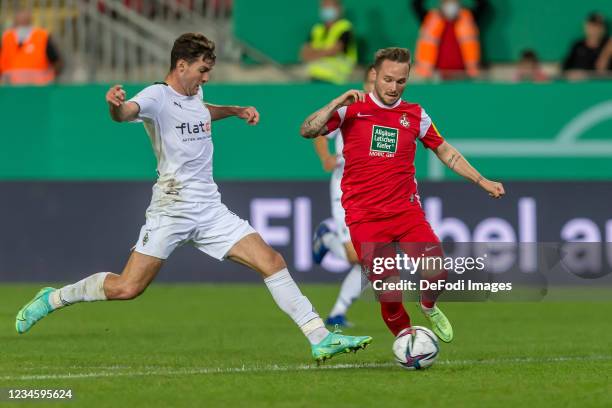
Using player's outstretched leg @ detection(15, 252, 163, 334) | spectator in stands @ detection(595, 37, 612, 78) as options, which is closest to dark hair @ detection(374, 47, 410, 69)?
player's outstretched leg @ detection(15, 252, 163, 334)

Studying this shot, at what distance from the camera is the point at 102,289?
993 cm

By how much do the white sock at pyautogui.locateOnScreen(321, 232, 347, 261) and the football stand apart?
4198mm

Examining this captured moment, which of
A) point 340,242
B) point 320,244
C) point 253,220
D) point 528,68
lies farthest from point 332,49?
point 340,242

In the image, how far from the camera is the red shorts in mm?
9680

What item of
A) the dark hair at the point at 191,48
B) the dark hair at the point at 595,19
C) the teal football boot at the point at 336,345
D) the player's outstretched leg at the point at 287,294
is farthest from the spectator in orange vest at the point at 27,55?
the teal football boot at the point at 336,345

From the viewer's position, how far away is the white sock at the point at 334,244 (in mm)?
13763

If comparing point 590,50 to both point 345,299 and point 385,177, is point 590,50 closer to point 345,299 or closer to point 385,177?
point 345,299

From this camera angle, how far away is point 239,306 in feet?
51.1

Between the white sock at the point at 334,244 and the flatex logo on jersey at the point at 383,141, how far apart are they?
401 cm

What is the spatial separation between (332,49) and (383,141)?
10032 millimetres

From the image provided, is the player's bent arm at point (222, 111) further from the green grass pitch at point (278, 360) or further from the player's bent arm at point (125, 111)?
the green grass pitch at point (278, 360)

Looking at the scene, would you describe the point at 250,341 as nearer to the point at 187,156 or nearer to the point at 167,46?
the point at 187,156

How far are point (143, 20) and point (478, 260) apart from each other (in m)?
10.4

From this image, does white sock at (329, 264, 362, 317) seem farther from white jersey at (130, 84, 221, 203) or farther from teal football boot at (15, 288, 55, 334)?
teal football boot at (15, 288, 55, 334)
